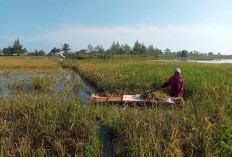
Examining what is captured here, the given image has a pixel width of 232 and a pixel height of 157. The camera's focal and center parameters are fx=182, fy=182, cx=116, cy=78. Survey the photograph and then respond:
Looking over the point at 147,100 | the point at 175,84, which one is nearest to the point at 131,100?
the point at 147,100

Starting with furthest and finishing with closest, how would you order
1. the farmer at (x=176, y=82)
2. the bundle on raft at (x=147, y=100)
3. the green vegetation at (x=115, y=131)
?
the farmer at (x=176, y=82)
the bundle on raft at (x=147, y=100)
the green vegetation at (x=115, y=131)

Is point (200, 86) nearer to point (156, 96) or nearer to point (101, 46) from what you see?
point (156, 96)

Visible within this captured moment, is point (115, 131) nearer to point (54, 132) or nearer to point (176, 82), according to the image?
point (54, 132)

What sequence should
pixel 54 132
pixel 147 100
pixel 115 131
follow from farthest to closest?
pixel 147 100 → pixel 115 131 → pixel 54 132

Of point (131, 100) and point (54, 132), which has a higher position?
point (131, 100)

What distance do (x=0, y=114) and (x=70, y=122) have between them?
1830 millimetres

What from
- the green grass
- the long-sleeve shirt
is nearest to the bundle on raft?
the long-sleeve shirt

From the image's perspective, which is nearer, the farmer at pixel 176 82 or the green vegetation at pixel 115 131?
the green vegetation at pixel 115 131

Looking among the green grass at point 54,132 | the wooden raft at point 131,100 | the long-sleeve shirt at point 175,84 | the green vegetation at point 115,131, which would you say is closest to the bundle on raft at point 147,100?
the wooden raft at point 131,100

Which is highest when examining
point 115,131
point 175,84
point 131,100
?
point 175,84

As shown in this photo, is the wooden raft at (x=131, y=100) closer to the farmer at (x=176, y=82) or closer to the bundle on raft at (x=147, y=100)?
the bundle on raft at (x=147, y=100)

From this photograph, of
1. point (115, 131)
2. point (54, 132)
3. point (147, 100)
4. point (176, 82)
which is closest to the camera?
point (54, 132)

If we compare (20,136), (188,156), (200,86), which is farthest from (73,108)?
(200,86)

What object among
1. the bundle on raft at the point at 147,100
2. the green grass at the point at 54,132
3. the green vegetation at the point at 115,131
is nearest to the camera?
the green vegetation at the point at 115,131
